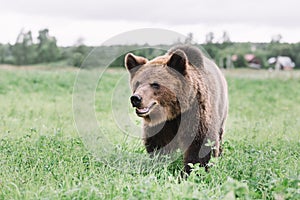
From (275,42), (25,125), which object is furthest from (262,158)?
(275,42)

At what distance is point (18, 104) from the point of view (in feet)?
37.4

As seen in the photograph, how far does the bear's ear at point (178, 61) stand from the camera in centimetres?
497

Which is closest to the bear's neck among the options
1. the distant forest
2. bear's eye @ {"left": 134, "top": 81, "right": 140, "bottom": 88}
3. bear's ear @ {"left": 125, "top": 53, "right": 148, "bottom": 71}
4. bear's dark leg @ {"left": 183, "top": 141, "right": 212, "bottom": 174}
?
bear's dark leg @ {"left": 183, "top": 141, "right": 212, "bottom": 174}

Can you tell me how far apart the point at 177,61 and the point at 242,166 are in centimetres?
125

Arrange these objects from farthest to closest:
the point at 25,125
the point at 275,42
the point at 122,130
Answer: the point at 275,42
the point at 25,125
the point at 122,130

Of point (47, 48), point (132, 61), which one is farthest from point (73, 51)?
point (132, 61)

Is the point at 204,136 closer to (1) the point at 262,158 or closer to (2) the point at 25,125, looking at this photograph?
(1) the point at 262,158

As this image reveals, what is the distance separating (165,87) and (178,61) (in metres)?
0.30

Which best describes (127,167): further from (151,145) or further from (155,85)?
(155,85)

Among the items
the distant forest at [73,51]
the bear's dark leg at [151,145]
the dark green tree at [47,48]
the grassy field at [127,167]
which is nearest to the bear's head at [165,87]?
the bear's dark leg at [151,145]

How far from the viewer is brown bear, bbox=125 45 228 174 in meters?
4.96

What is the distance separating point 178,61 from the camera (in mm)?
5016

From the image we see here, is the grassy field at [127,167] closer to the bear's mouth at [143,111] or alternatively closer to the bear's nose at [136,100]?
the bear's mouth at [143,111]

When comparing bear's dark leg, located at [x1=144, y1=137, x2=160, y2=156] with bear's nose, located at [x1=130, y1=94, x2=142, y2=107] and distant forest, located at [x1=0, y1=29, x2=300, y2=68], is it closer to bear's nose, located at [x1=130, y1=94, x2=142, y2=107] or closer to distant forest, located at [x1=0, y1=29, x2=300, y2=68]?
bear's nose, located at [x1=130, y1=94, x2=142, y2=107]
